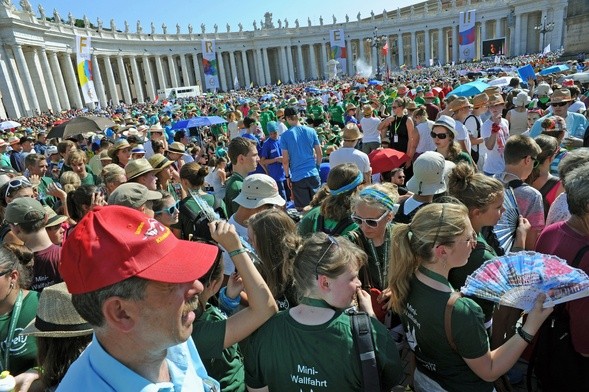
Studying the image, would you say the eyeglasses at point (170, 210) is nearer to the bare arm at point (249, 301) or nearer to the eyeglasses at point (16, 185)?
the eyeglasses at point (16, 185)

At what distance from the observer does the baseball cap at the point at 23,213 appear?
341 centimetres

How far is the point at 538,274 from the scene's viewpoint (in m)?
2.00

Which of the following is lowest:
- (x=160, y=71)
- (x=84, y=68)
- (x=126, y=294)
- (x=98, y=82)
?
(x=126, y=294)

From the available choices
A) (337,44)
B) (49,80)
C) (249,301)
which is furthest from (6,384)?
(337,44)

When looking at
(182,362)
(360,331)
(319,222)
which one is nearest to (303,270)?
(360,331)

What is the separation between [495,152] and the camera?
19.9ft

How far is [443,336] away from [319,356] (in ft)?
2.30

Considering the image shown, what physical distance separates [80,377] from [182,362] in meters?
0.42

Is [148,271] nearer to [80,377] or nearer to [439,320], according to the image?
[80,377]

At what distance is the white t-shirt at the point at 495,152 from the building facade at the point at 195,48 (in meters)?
42.0

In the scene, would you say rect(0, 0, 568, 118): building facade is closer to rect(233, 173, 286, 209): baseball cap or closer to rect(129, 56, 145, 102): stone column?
rect(129, 56, 145, 102): stone column

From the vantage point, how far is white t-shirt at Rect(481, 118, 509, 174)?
19.4 feet

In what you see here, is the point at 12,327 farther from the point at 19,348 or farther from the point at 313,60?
the point at 313,60

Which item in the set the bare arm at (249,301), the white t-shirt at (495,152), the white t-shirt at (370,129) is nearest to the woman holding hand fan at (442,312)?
the bare arm at (249,301)
